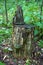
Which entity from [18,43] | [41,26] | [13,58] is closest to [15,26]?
[18,43]

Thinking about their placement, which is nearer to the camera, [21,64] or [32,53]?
[21,64]

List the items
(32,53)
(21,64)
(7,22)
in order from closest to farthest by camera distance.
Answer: (21,64)
(32,53)
(7,22)

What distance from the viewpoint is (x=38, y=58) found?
161 inches

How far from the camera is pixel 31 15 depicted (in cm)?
566

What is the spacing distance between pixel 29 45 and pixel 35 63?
16.0 inches

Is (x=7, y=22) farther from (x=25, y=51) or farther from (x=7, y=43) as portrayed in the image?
(x=25, y=51)

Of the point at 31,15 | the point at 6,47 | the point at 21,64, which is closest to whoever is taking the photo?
the point at 21,64

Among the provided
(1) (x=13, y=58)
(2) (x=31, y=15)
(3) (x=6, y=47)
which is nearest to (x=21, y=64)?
(1) (x=13, y=58)

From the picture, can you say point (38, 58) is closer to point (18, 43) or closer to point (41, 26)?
point (18, 43)

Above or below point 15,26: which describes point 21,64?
below

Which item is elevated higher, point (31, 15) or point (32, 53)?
point (31, 15)

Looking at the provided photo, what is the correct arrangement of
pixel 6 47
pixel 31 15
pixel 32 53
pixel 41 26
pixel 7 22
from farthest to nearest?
1. pixel 7 22
2. pixel 31 15
3. pixel 41 26
4. pixel 6 47
5. pixel 32 53

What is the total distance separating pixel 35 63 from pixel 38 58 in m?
0.22

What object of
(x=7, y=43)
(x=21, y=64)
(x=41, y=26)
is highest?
(x=41, y=26)
